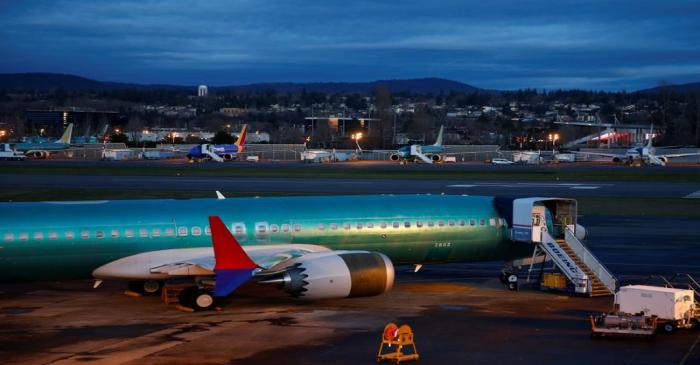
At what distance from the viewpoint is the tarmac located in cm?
2317

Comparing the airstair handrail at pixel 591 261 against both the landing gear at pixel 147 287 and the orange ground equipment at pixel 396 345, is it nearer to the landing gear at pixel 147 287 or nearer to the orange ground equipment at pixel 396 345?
the orange ground equipment at pixel 396 345

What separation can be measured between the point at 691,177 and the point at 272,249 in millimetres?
78919

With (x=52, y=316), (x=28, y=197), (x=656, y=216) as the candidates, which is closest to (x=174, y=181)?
(x=28, y=197)

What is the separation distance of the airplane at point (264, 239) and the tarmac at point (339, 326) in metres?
1.15

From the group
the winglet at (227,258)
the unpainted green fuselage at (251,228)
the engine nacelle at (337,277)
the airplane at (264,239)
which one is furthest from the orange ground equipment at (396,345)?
the unpainted green fuselage at (251,228)

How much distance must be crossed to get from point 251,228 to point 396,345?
943 centimetres

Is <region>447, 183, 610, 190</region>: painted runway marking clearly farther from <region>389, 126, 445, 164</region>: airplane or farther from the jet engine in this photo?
the jet engine

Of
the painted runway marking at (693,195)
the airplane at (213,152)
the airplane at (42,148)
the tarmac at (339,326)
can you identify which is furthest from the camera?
the airplane at (42,148)

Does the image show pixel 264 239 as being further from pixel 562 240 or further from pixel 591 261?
pixel 591 261

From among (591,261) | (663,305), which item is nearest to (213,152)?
(591,261)

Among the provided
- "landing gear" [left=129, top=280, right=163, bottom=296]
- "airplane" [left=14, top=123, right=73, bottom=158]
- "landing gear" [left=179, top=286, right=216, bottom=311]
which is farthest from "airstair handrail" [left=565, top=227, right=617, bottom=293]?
"airplane" [left=14, top=123, right=73, bottom=158]

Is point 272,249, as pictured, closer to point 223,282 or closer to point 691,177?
point 223,282

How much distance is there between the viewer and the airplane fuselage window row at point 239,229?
1144 inches

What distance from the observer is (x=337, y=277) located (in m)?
27.1
